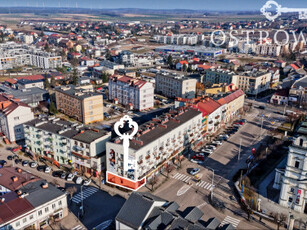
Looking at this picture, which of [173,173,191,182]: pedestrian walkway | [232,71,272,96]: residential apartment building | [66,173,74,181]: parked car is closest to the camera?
[66,173,74,181]: parked car

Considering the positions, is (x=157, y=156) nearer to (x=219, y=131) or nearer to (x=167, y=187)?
(x=167, y=187)

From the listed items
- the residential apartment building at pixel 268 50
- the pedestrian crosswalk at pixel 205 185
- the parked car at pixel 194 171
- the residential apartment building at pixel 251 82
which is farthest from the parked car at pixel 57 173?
the residential apartment building at pixel 268 50

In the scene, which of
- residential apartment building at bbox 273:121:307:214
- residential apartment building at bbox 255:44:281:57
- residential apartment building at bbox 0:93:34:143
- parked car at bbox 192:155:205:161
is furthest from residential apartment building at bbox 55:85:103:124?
residential apartment building at bbox 255:44:281:57

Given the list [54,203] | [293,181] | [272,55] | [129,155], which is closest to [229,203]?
[293,181]

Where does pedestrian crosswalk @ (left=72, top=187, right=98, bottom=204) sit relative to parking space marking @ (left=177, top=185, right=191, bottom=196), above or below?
below

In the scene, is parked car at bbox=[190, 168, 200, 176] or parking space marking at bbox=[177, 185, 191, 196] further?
parked car at bbox=[190, 168, 200, 176]

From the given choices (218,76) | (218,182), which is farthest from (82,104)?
(218,76)

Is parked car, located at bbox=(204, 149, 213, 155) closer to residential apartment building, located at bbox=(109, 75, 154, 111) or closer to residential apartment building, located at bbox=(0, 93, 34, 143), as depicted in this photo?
residential apartment building, located at bbox=(109, 75, 154, 111)
